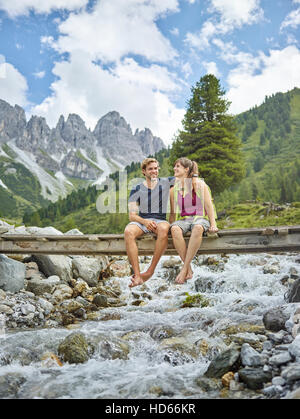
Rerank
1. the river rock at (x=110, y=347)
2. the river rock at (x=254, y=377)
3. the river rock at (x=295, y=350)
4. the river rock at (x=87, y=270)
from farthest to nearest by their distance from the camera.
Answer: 1. the river rock at (x=87, y=270)
2. the river rock at (x=110, y=347)
3. the river rock at (x=295, y=350)
4. the river rock at (x=254, y=377)

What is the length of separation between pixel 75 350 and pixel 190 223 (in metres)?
3.02

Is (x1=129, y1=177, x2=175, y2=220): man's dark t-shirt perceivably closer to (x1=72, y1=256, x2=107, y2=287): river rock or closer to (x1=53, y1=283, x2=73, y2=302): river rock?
(x1=53, y1=283, x2=73, y2=302): river rock

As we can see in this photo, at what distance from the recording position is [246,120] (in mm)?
146500

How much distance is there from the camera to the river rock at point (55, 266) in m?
11.1

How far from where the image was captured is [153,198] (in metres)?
5.79

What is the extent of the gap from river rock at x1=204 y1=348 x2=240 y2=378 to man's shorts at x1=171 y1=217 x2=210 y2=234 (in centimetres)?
200

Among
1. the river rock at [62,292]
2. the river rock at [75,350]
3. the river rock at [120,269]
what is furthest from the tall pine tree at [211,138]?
the river rock at [75,350]

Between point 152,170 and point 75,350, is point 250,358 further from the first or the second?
point 152,170

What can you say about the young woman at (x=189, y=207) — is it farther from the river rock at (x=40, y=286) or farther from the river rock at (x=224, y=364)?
the river rock at (x=40, y=286)

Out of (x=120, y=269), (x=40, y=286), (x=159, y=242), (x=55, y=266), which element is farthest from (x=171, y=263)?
(x=159, y=242)

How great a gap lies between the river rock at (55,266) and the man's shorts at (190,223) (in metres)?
6.81

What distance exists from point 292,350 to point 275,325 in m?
1.60
